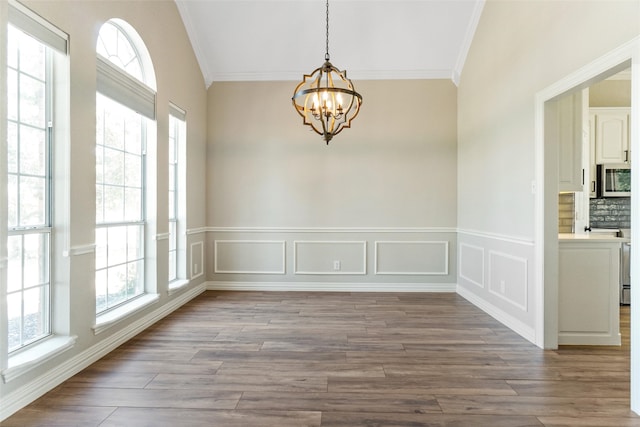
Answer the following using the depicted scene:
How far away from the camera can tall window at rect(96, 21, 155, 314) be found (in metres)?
2.94

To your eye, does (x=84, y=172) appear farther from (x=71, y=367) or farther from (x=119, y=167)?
(x=71, y=367)

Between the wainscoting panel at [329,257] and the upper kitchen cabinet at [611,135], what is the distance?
136 inches

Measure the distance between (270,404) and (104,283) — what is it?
1.87 meters

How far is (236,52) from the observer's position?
4.79m

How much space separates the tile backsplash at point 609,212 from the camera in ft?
15.9

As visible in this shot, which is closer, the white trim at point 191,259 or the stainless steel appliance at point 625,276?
the stainless steel appliance at point 625,276

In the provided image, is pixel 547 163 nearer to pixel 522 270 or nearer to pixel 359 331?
pixel 522 270

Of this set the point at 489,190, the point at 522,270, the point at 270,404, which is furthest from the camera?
the point at 489,190

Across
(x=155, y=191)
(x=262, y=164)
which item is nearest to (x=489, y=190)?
(x=262, y=164)

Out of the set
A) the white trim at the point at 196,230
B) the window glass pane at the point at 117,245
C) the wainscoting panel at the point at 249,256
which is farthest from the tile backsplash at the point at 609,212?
the window glass pane at the point at 117,245

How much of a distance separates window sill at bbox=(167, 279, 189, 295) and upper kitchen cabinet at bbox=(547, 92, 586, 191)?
13.4ft

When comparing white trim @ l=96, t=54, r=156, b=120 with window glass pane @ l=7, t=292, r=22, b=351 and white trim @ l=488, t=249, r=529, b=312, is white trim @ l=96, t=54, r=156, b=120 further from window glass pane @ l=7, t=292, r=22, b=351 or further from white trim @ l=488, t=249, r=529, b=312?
white trim @ l=488, t=249, r=529, b=312

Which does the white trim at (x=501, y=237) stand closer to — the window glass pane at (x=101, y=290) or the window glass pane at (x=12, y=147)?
the window glass pane at (x=101, y=290)

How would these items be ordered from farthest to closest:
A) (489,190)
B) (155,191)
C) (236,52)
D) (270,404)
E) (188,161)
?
(236,52)
(188,161)
(489,190)
(155,191)
(270,404)
